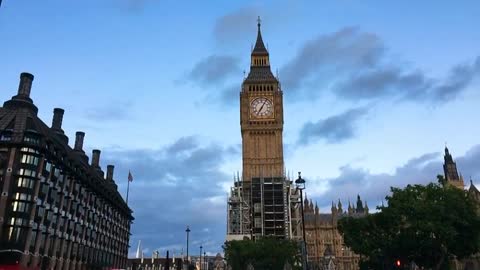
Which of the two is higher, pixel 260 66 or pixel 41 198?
pixel 260 66

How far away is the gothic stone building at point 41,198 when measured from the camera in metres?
76.4

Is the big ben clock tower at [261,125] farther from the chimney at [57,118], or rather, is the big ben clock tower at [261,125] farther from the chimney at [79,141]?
the chimney at [57,118]

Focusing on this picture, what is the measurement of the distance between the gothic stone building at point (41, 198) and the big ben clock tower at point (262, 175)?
3546 cm

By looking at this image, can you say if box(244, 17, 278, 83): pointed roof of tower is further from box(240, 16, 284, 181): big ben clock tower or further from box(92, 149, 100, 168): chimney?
box(92, 149, 100, 168): chimney

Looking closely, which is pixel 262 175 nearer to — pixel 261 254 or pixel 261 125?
pixel 261 125

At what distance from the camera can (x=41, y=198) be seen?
8256 centimetres

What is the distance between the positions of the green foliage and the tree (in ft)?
56.6

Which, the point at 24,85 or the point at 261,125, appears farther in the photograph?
the point at 261,125

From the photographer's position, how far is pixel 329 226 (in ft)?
542

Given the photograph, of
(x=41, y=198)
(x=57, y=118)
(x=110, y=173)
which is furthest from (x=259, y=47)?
(x=41, y=198)

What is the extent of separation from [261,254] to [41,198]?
40962mm

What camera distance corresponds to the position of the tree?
62.6 meters

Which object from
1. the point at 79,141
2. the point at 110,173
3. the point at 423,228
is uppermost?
the point at 79,141

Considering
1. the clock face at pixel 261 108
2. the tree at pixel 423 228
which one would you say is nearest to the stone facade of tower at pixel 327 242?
the clock face at pixel 261 108
